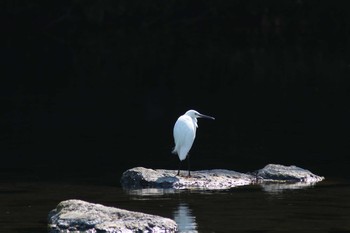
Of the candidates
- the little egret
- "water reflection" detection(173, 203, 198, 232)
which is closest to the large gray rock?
the little egret

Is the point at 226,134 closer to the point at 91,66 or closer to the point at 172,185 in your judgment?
the point at 172,185

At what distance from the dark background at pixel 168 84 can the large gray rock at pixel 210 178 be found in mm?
1185

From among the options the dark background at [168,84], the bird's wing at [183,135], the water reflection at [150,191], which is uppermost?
the dark background at [168,84]

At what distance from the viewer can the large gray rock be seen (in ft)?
54.7

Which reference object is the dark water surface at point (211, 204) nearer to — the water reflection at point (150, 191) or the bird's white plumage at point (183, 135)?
the water reflection at point (150, 191)

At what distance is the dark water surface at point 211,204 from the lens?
13617mm

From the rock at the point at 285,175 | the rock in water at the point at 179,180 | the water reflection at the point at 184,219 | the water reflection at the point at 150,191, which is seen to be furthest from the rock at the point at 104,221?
the rock at the point at 285,175

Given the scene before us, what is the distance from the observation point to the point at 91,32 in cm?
6494

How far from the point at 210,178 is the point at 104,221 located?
14.6 ft

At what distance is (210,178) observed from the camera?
1705cm

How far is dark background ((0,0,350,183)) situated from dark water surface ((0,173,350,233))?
171cm

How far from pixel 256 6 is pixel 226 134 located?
39335 mm

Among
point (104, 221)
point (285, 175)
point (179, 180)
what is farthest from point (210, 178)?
point (104, 221)

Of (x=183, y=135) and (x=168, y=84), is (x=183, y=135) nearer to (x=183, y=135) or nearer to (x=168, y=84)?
(x=183, y=135)
